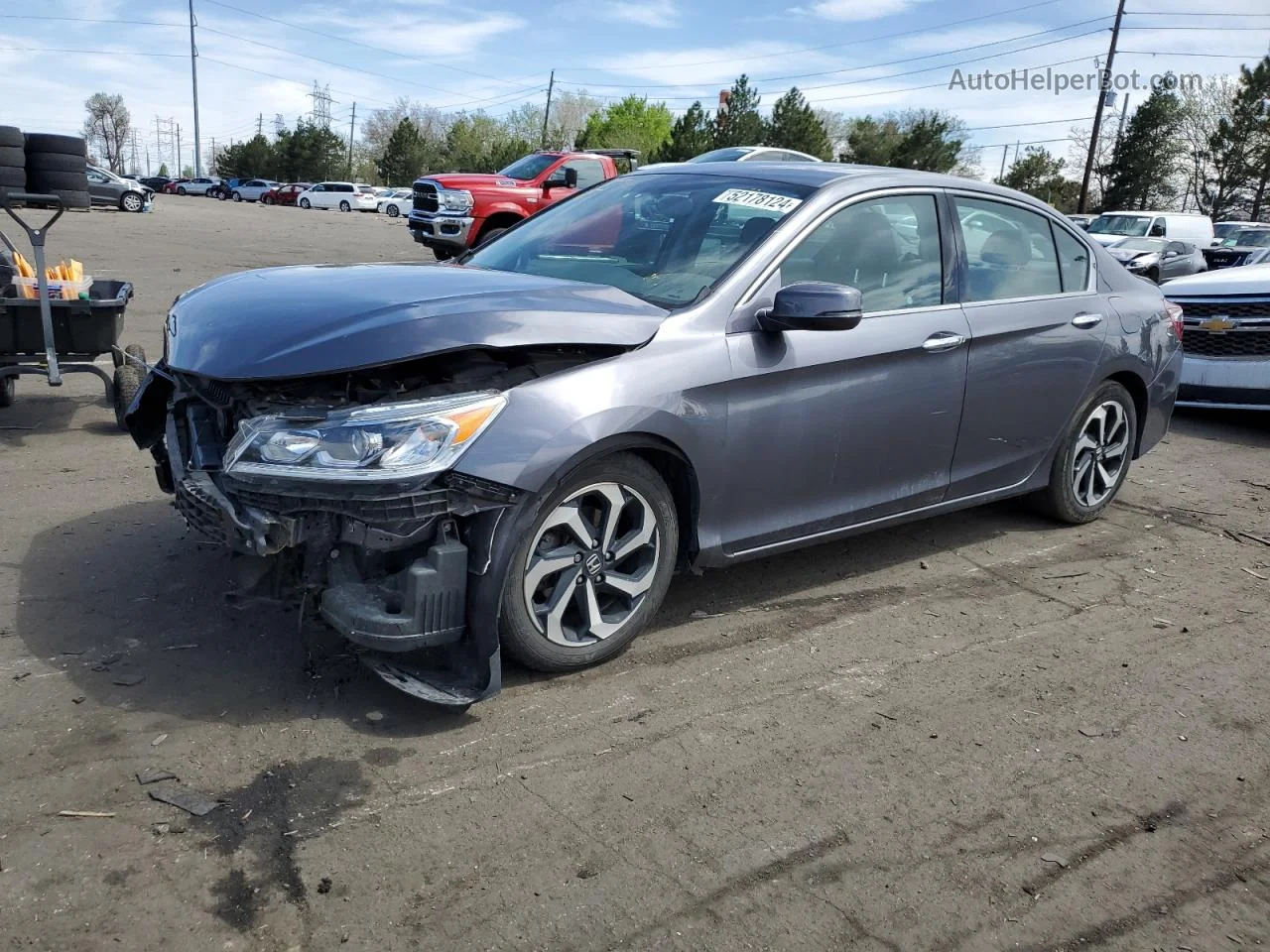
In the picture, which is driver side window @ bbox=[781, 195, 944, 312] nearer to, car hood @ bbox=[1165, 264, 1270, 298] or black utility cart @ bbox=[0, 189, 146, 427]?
black utility cart @ bbox=[0, 189, 146, 427]

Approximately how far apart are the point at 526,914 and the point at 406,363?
1.64 m

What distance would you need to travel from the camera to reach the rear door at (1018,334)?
4879 mm

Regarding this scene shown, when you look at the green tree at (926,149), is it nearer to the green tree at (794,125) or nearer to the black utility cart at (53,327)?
the green tree at (794,125)

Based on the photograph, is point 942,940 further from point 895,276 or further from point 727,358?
point 895,276

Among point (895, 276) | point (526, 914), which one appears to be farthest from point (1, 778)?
point (895, 276)

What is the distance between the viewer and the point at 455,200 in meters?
20.3

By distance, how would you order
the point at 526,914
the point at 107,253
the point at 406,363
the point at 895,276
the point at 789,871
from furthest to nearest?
the point at 107,253 → the point at 895,276 → the point at 406,363 → the point at 789,871 → the point at 526,914

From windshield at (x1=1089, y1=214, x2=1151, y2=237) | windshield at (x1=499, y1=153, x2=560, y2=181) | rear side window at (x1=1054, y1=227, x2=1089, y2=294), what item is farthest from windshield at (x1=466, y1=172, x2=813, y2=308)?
windshield at (x1=1089, y1=214, x2=1151, y2=237)

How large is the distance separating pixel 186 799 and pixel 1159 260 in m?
16.3

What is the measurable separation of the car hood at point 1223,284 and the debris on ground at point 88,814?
896 centimetres

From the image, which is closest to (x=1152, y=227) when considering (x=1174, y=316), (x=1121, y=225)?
(x=1121, y=225)

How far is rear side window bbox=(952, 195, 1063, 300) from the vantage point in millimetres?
4938

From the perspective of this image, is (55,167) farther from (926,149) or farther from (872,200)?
(926,149)

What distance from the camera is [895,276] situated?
460 cm
